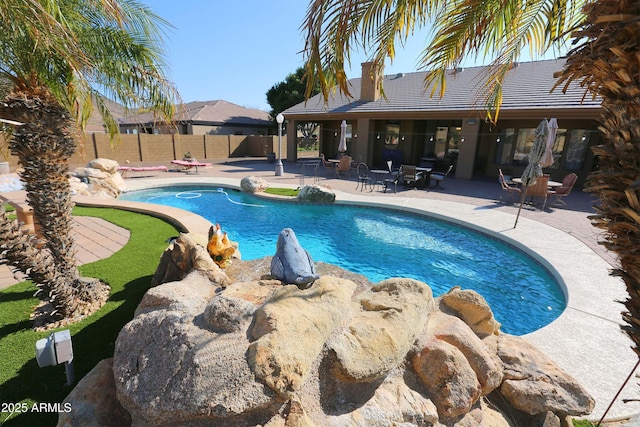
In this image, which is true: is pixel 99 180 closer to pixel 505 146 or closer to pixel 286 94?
pixel 505 146

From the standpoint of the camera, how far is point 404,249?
364 inches

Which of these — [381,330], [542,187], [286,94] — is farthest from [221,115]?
[381,330]

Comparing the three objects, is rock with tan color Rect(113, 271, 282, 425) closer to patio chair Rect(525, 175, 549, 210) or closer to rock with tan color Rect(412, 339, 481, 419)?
rock with tan color Rect(412, 339, 481, 419)

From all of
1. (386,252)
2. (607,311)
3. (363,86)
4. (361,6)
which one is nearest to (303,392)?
(361,6)

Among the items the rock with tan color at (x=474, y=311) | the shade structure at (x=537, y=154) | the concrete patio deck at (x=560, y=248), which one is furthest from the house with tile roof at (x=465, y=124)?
the rock with tan color at (x=474, y=311)

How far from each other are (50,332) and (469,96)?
63.7ft

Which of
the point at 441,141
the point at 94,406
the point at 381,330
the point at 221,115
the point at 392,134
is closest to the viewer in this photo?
the point at 94,406

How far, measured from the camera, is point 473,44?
4.02 meters

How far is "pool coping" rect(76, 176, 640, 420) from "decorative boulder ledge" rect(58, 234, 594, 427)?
1050 millimetres

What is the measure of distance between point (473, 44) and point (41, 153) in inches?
228

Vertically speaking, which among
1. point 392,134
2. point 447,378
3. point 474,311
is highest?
point 392,134

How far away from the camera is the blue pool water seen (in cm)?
677

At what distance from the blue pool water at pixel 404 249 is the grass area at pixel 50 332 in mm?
2983

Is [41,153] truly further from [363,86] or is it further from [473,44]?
[363,86]
